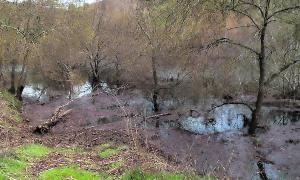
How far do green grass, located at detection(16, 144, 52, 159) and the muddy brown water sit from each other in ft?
12.1

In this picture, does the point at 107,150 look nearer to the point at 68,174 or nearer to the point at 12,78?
the point at 68,174

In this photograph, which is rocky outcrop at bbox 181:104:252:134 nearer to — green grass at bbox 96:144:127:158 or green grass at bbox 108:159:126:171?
green grass at bbox 96:144:127:158

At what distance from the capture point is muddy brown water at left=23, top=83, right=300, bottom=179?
17.8 meters

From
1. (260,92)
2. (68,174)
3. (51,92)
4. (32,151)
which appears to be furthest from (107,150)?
(51,92)

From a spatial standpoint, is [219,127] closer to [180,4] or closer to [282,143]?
[282,143]

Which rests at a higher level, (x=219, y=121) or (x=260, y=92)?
(x=260, y=92)

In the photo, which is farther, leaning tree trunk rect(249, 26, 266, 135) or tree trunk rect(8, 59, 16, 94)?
tree trunk rect(8, 59, 16, 94)

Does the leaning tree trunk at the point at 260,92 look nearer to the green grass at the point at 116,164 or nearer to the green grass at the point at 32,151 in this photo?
the green grass at the point at 116,164

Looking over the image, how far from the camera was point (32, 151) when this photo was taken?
16656 millimetres

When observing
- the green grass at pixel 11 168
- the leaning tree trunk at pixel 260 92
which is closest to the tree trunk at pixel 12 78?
the leaning tree trunk at pixel 260 92

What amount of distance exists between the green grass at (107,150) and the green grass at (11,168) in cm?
395

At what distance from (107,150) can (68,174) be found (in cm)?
531

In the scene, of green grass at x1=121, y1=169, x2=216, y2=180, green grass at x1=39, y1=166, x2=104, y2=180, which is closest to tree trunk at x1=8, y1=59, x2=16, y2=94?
green grass at x1=39, y1=166, x2=104, y2=180

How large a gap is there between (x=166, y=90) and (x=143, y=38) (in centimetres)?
A: 494
